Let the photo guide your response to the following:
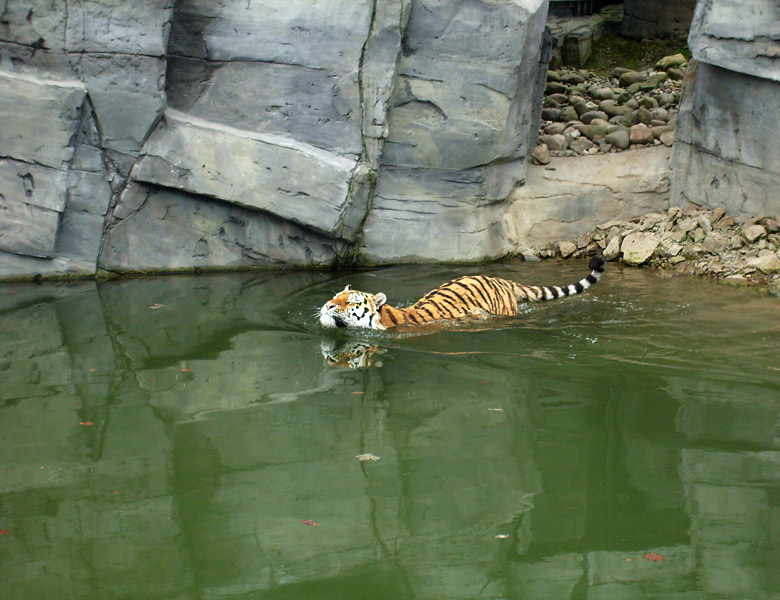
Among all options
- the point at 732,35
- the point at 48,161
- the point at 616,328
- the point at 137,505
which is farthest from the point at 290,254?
the point at 137,505

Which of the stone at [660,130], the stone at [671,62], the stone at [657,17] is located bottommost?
the stone at [660,130]

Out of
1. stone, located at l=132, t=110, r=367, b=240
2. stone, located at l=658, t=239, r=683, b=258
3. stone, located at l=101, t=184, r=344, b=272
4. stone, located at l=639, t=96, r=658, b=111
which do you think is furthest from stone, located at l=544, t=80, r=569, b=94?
stone, located at l=101, t=184, r=344, b=272

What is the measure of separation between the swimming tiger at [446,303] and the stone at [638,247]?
1367mm

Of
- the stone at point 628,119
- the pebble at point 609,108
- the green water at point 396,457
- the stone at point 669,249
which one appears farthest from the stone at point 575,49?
the green water at point 396,457

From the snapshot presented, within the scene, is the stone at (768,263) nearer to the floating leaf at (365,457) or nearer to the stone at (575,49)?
the floating leaf at (365,457)

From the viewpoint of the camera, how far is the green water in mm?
3004

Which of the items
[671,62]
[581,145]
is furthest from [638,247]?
[671,62]

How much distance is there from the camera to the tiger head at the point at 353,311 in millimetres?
5816

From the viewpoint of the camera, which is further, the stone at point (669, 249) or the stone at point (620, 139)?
the stone at point (620, 139)

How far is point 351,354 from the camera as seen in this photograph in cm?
544

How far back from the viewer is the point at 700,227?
770 cm

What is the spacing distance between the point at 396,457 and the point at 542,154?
17.5ft

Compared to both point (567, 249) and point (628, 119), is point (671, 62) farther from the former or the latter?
point (567, 249)

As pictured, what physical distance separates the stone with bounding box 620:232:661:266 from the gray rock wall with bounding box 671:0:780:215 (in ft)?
2.18
